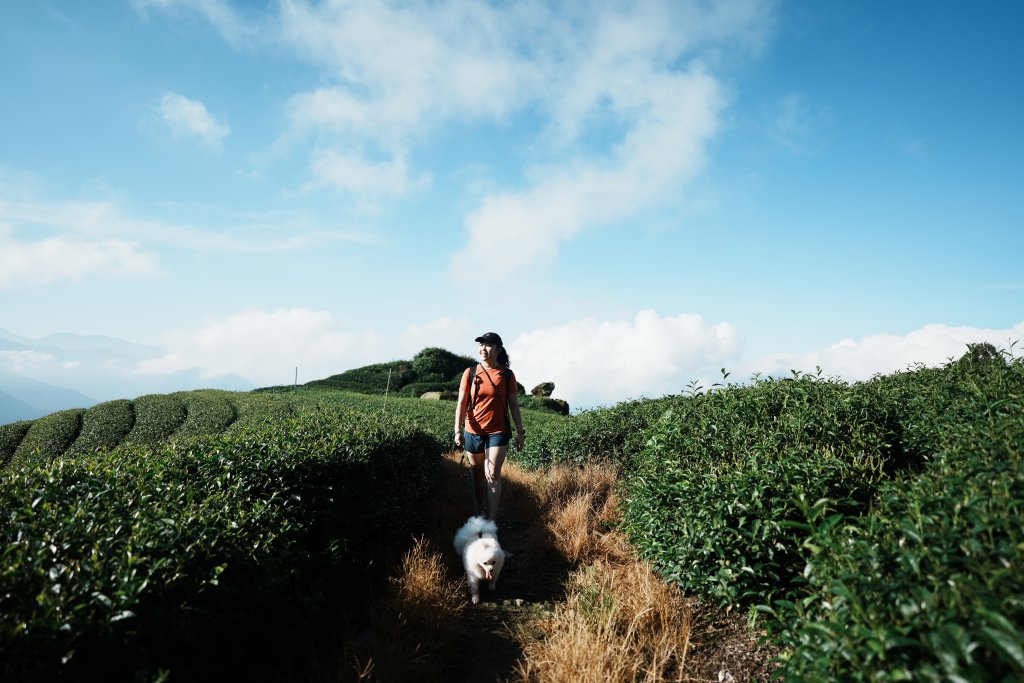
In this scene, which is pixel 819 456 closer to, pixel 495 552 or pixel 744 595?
pixel 744 595

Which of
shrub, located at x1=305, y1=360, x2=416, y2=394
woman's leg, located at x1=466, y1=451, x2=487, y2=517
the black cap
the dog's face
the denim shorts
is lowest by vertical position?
the dog's face

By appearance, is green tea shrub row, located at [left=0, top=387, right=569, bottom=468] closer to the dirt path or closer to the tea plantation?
the dirt path

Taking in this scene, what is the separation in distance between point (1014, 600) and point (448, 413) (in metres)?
16.3

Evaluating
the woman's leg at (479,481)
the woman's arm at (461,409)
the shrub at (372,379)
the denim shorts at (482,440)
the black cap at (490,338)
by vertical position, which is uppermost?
the shrub at (372,379)

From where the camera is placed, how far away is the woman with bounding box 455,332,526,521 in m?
6.84

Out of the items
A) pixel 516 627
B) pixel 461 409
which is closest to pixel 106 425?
pixel 461 409

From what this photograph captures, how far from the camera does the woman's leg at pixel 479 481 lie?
7113 millimetres

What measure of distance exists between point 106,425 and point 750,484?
21.8 m

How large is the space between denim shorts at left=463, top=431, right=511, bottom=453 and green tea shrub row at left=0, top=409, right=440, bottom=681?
3.93 ft

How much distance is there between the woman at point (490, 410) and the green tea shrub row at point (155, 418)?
49.5 ft

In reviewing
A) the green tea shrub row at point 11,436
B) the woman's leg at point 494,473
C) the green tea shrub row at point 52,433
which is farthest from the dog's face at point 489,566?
the green tea shrub row at point 11,436

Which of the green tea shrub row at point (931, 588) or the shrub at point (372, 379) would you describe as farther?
the shrub at point (372, 379)

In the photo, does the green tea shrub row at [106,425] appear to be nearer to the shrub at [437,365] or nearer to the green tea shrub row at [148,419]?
the green tea shrub row at [148,419]

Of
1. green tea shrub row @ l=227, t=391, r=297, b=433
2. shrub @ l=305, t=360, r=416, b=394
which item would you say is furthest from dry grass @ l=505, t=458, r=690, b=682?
shrub @ l=305, t=360, r=416, b=394
